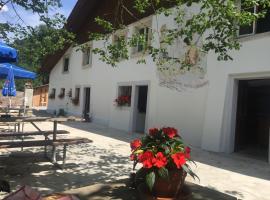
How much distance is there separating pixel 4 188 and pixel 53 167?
197 inches

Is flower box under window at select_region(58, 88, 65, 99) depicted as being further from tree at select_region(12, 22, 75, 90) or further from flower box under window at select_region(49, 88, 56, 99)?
tree at select_region(12, 22, 75, 90)

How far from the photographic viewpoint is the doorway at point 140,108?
14.6m

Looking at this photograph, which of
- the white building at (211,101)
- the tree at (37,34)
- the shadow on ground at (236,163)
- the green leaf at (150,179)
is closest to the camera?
the green leaf at (150,179)

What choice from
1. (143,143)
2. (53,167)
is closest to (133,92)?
(53,167)

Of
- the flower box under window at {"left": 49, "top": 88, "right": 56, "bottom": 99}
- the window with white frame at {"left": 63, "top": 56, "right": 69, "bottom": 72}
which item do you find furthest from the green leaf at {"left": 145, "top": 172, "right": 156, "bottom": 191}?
the flower box under window at {"left": 49, "top": 88, "right": 56, "bottom": 99}

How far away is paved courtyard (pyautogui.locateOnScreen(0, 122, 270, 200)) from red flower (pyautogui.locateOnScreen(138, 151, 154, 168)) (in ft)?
6.65

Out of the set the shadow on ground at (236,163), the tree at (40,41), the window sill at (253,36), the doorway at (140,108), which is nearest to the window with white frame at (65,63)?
the doorway at (140,108)

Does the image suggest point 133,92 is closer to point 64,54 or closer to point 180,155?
point 64,54

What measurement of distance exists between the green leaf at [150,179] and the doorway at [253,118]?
26.6 ft

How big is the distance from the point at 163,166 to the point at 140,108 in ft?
40.1

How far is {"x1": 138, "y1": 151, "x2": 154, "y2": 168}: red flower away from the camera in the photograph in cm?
253

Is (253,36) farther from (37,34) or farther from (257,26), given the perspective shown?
(37,34)

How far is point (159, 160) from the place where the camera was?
2.54 m

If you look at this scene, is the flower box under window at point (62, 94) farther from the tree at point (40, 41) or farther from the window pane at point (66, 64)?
the tree at point (40, 41)
